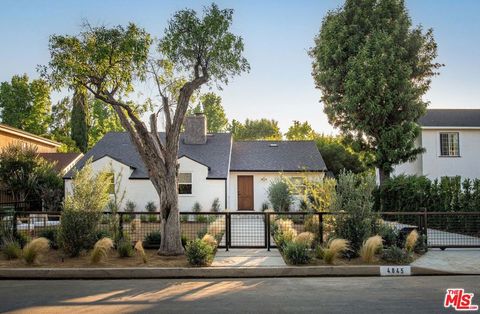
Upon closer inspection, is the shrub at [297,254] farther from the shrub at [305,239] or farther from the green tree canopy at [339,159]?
the green tree canopy at [339,159]

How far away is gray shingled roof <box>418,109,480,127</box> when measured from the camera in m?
27.1

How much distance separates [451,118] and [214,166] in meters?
15.9

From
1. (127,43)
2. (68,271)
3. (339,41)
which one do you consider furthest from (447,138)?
(68,271)

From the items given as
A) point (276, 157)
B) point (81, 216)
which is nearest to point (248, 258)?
point (81, 216)

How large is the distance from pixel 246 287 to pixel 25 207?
64.0 ft

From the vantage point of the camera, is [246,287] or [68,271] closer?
[246,287]

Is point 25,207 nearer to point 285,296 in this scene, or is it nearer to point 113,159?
point 113,159

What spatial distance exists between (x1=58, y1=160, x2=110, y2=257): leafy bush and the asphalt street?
5.93 feet

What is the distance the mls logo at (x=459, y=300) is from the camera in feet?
21.9

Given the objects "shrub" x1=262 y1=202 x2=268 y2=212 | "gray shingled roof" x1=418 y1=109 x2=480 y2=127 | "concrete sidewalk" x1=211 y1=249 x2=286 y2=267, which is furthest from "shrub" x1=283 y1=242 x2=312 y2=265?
"gray shingled roof" x1=418 y1=109 x2=480 y2=127

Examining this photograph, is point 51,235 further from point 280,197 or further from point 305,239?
point 280,197

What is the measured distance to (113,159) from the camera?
24750 mm

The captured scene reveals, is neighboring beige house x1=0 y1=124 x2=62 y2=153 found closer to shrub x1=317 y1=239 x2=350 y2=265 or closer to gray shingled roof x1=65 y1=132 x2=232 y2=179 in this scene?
gray shingled roof x1=65 y1=132 x2=232 y2=179

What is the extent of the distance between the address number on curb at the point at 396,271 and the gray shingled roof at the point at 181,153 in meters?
15.6
